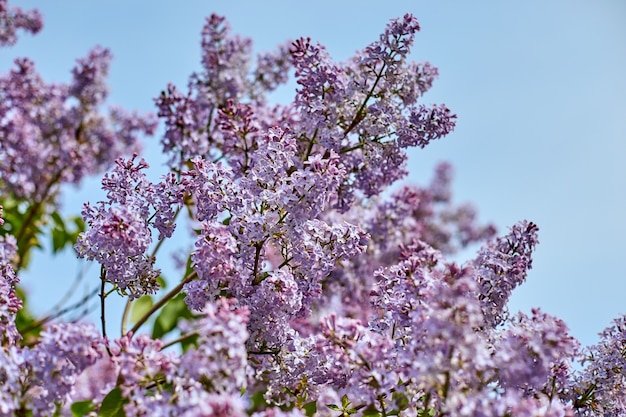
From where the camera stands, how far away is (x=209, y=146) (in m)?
4.38

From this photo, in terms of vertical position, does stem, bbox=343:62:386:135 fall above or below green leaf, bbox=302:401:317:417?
above

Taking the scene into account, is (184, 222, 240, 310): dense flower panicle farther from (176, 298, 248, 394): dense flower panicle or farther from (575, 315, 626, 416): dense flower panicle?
(575, 315, 626, 416): dense flower panicle

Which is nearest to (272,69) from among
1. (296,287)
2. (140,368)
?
(296,287)

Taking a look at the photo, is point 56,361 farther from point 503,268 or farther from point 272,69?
point 272,69

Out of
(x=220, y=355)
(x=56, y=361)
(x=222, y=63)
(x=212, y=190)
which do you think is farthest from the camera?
(x=222, y=63)

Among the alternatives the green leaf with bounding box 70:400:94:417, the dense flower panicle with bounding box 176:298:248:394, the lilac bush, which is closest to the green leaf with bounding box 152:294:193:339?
the lilac bush

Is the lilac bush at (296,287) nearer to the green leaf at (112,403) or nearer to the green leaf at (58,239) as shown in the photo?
the green leaf at (112,403)

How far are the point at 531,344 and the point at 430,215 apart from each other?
869 cm

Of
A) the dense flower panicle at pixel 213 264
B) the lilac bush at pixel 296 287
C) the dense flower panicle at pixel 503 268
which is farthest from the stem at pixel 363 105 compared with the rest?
the dense flower panicle at pixel 213 264

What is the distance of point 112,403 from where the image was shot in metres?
2.50

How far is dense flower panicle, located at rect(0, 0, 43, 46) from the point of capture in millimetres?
5789

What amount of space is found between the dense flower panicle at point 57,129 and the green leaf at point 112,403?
3.70m

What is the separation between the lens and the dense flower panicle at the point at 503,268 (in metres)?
3.16

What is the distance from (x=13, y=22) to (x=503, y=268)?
5024 millimetres
